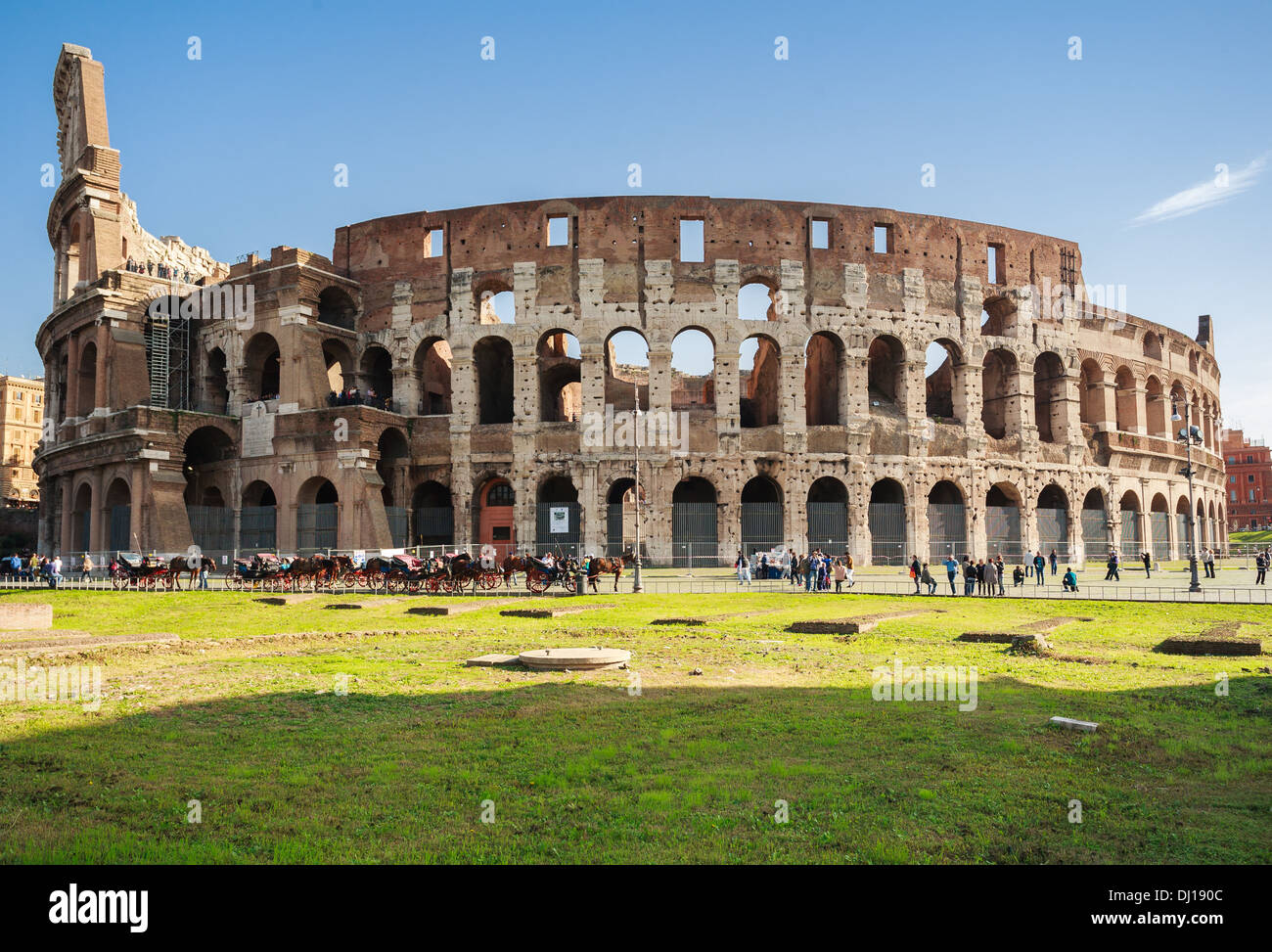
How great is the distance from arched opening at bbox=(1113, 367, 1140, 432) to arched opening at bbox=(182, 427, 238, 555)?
4349 centimetres

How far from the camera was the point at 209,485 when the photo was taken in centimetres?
4047

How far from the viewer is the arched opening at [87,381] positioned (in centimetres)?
4044

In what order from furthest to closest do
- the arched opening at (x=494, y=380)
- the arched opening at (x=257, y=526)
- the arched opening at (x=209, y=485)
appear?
the arched opening at (x=494, y=380)
the arched opening at (x=257, y=526)
the arched opening at (x=209, y=485)

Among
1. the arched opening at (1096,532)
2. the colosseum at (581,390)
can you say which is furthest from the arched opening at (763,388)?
the arched opening at (1096,532)

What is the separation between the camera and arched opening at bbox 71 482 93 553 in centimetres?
4016

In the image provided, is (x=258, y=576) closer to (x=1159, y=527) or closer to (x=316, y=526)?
(x=316, y=526)

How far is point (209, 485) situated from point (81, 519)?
6510 millimetres

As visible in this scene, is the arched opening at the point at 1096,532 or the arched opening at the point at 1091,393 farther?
the arched opening at the point at 1091,393

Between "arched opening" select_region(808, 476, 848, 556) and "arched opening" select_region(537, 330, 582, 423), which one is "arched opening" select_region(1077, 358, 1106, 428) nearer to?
"arched opening" select_region(808, 476, 848, 556)

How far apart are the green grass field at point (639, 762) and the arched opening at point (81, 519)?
32.6m

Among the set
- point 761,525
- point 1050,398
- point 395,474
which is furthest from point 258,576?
point 1050,398

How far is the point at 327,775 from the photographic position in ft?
21.0

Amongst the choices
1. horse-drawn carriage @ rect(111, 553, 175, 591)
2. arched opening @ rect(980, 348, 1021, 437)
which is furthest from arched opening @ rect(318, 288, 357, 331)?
arched opening @ rect(980, 348, 1021, 437)

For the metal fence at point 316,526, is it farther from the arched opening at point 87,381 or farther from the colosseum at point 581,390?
the arched opening at point 87,381
